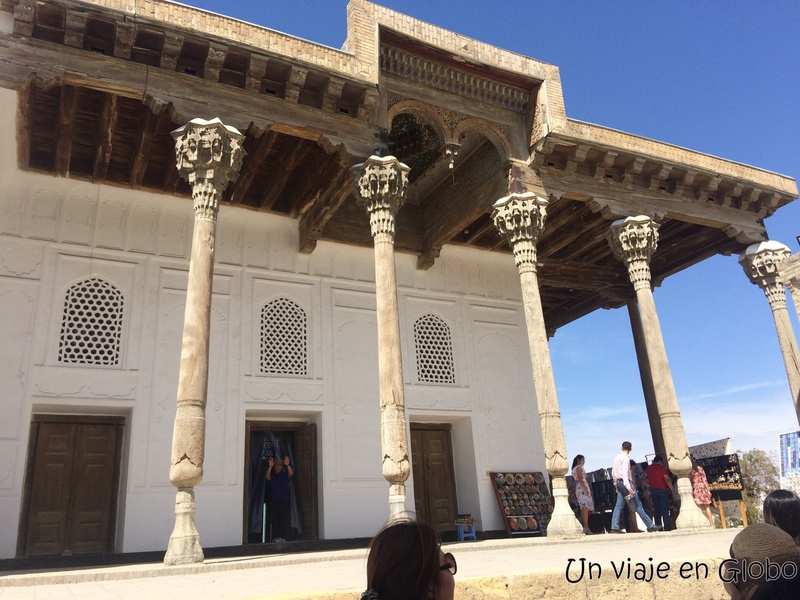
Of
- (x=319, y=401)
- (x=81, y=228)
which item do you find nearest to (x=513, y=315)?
(x=319, y=401)

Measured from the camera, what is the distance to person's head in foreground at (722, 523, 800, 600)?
1873 mm

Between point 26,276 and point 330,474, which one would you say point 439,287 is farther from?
point 26,276

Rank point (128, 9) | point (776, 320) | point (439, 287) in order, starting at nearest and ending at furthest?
point (128, 9)
point (776, 320)
point (439, 287)

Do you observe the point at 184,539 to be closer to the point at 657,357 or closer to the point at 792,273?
the point at 657,357

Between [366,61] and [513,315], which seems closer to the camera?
[366,61]

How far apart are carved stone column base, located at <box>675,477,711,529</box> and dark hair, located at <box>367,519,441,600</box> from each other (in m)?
8.83

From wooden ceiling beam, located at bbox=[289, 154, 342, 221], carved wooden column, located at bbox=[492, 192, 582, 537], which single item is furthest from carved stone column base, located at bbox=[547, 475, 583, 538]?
wooden ceiling beam, located at bbox=[289, 154, 342, 221]

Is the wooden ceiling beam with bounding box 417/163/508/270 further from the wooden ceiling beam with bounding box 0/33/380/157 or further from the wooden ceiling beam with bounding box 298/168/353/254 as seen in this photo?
the wooden ceiling beam with bounding box 0/33/380/157

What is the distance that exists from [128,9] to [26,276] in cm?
396

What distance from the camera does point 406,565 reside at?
154cm

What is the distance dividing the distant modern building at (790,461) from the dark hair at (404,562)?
48.4 feet

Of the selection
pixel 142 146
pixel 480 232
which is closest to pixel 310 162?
pixel 142 146

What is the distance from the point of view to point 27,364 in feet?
28.0

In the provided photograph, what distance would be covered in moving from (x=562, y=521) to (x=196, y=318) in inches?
205
